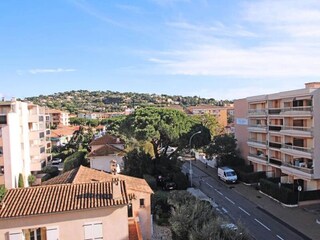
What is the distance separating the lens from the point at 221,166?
50.4 metres

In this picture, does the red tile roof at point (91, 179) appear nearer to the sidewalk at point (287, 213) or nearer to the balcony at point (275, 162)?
the sidewalk at point (287, 213)

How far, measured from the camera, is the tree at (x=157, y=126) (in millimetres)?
45469

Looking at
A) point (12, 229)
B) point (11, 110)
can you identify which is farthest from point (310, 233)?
point (11, 110)

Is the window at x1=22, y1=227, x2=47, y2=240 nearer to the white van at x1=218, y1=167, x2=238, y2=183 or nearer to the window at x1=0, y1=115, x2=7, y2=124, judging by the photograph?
the window at x1=0, y1=115, x2=7, y2=124

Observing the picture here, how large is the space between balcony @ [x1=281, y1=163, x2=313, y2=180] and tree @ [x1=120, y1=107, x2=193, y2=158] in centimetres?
1506

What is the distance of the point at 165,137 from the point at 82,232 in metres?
30.0

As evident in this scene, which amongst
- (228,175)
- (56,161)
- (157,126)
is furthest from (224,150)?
(56,161)

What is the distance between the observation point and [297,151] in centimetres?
3578

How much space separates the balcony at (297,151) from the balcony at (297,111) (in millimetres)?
3707

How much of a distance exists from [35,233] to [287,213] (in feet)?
77.0

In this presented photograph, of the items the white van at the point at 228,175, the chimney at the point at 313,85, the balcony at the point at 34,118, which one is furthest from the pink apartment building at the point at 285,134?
the balcony at the point at 34,118

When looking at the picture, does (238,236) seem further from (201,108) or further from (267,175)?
(201,108)

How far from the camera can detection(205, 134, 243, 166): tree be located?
50.0 meters

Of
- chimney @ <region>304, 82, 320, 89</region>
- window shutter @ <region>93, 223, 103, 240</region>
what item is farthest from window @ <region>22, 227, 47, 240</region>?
chimney @ <region>304, 82, 320, 89</region>
